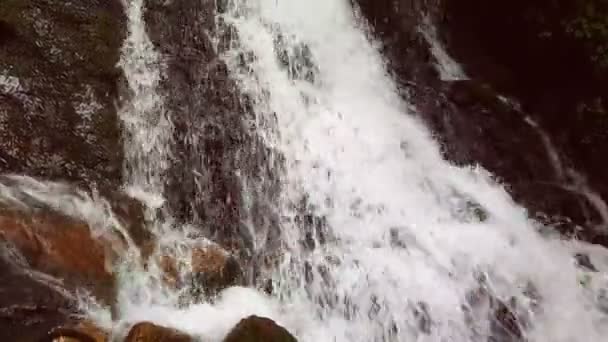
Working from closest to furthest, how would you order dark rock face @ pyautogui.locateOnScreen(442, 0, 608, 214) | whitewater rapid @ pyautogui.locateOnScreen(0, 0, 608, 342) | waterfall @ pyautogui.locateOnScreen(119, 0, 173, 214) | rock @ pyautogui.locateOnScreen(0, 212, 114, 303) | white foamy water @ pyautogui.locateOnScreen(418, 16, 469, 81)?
rock @ pyautogui.locateOnScreen(0, 212, 114, 303) → whitewater rapid @ pyautogui.locateOnScreen(0, 0, 608, 342) → waterfall @ pyautogui.locateOnScreen(119, 0, 173, 214) → dark rock face @ pyautogui.locateOnScreen(442, 0, 608, 214) → white foamy water @ pyautogui.locateOnScreen(418, 16, 469, 81)

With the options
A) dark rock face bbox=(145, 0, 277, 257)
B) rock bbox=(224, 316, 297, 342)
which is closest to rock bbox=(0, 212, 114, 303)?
dark rock face bbox=(145, 0, 277, 257)

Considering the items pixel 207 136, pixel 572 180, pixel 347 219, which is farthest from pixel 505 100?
pixel 207 136

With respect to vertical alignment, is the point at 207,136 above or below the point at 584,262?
above

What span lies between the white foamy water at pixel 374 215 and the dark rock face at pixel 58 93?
137 centimetres

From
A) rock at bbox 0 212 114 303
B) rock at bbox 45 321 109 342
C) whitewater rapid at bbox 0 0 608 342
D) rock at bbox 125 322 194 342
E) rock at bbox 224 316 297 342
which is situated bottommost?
rock at bbox 45 321 109 342

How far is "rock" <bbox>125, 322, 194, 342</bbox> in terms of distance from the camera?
194 inches

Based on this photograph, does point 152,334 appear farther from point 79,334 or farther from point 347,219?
point 347,219

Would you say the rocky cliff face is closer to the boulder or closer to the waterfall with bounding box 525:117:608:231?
the boulder

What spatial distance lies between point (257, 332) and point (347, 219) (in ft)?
6.40

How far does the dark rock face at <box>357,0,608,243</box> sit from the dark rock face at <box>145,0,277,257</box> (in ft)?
6.36

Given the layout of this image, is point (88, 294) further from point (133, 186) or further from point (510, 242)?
point (510, 242)

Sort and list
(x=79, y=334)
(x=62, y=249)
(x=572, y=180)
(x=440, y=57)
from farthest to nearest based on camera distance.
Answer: (x=440, y=57) → (x=572, y=180) → (x=62, y=249) → (x=79, y=334)

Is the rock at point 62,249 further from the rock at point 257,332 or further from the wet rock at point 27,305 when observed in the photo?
the rock at point 257,332

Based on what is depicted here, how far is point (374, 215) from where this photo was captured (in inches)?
260
